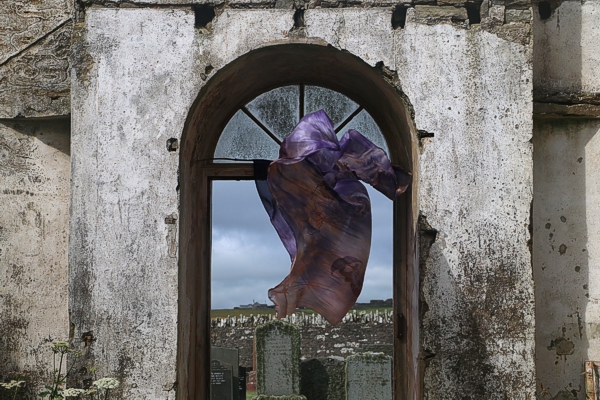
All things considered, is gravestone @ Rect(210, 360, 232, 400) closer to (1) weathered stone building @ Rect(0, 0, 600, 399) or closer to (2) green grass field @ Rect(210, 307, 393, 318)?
(2) green grass field @ Rect(210, 307, 393, 318)

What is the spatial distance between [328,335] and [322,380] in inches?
132

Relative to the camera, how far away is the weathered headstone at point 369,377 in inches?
387

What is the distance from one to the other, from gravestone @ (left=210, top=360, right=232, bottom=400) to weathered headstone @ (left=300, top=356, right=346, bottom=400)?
52.6 inches

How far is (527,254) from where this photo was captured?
14.7ft

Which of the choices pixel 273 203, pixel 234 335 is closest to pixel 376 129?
pixel 273 203

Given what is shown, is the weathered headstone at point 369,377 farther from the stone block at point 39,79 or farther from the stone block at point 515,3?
the stone block at point 515,3

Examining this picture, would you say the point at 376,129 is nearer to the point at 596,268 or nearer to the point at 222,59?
the point at 222,59

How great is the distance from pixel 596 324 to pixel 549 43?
6.60 ft

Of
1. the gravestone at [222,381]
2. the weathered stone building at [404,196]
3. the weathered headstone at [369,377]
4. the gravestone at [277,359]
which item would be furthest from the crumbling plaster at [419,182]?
the gravestone at [222,381]

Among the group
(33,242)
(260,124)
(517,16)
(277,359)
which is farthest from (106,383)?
(277,359)

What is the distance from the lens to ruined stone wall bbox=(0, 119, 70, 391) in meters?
5.07

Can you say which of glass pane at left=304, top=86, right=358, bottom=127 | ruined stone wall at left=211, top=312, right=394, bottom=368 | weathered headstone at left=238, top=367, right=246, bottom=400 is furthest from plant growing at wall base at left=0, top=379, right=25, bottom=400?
ruined stone wall at left=211, top=312, right=394, bottom=368

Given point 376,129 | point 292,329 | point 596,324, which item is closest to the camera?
point 596,324

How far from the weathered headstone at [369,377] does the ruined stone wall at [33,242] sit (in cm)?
550
